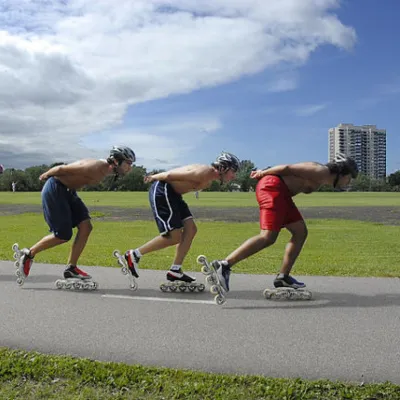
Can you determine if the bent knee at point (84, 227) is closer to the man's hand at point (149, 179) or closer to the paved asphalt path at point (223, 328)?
the paved asphalt path at point (223, 328)

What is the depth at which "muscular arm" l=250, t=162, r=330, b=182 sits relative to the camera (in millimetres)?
5914

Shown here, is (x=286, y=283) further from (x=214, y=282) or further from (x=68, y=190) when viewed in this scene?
(x=68, y=190)

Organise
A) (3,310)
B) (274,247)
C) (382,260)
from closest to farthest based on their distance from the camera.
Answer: (3,310) → (382,260) → (274,247)

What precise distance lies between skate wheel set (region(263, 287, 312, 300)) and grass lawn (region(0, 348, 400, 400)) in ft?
8.19

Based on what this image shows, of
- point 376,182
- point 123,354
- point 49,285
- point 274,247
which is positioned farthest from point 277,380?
point 376,182

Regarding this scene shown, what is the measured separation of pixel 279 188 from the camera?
6.08m

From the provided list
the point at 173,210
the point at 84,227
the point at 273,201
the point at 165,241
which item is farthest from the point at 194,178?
the point at 84,227

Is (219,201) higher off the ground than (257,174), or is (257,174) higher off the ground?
(257,174)

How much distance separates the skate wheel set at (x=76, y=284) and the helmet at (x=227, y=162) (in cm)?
228

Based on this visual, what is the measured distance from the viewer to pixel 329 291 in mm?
6531

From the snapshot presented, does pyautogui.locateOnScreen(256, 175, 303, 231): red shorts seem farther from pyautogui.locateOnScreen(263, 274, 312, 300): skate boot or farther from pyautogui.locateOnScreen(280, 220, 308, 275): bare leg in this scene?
pyautogui.locateOnScreen(263, 274, 312, 300): skate boot

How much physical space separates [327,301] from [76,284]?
10.5 feet

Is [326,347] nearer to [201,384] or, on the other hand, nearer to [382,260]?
[201,384]

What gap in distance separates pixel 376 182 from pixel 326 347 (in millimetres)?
112373
